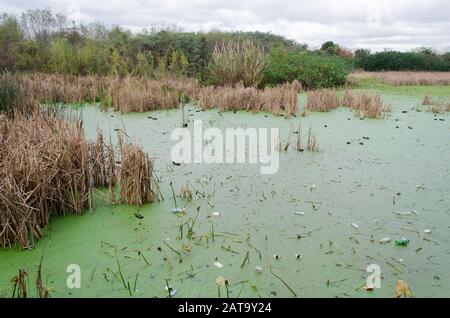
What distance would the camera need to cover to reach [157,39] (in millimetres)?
16969

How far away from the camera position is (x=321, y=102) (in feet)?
25.3

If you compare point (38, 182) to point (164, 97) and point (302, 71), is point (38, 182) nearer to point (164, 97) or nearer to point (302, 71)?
point (164, 97)

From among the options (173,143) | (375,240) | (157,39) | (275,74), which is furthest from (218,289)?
(157,39)

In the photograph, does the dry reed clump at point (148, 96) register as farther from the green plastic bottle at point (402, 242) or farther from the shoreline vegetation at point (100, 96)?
the green plastic bottle at point (402, 242)

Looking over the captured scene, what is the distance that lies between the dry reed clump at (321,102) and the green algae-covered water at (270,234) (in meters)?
3.08

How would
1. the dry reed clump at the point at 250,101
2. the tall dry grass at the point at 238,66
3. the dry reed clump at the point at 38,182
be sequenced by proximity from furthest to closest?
the tall dry grass at the point at 238,66 < the dry reed clump at the point at 250,101 < the dry reed clump at the point at 38,182

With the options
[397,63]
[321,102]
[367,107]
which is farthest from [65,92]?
[397,63]

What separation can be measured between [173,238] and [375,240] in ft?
4.48

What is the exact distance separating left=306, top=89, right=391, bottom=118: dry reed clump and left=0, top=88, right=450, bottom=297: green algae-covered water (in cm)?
251

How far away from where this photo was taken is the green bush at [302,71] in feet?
36.7

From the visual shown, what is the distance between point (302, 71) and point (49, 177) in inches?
379

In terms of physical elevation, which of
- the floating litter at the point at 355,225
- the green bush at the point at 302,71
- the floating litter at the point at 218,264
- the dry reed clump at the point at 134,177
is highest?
the green bush at the point at 302,71

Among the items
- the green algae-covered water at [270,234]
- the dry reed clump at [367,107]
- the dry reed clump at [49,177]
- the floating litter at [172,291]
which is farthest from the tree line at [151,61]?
the floating litter at [172,291]
